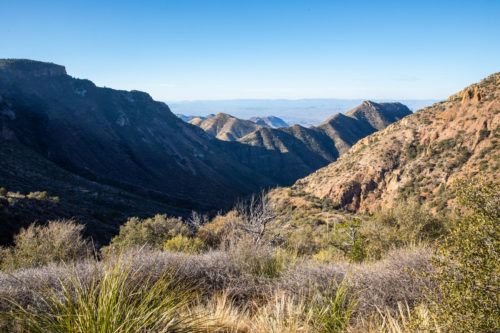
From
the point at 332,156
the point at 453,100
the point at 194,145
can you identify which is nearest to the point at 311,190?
the point at 453,100

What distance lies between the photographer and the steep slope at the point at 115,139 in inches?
3150

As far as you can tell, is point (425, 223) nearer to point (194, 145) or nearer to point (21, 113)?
point (21, 113)

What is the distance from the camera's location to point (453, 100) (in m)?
52.5

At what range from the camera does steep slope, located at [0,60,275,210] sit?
80000 mm

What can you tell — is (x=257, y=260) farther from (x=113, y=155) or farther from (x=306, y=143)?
(x=306, y=143)

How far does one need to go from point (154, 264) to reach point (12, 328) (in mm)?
2104

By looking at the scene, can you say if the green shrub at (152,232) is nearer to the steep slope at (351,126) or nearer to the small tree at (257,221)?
the small tree at (257,221)

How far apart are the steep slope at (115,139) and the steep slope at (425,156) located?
110ft

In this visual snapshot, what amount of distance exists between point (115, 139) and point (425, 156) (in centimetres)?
8372

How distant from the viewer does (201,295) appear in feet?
17.8

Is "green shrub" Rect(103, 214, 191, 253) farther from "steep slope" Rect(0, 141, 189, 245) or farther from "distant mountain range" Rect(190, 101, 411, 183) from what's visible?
"distant mountain range" Rect(190, 101, 411, 183)

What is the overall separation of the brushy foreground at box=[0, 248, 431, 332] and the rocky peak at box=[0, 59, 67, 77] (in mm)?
119527

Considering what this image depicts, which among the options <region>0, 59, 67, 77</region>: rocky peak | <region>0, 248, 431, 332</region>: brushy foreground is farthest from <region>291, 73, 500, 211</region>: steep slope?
<region>0, 59, 67, 77</region>: rocky peak

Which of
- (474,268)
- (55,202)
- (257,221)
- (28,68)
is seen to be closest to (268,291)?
(474,268)
